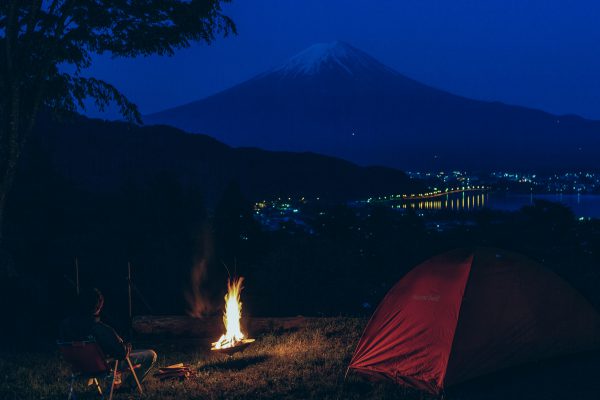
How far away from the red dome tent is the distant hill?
51.0 meters

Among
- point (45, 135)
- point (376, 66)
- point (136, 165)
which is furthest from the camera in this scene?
point (376, 66)

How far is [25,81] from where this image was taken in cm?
978

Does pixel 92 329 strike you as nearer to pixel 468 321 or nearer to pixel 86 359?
pixel 86 359

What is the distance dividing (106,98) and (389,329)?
6357 mm

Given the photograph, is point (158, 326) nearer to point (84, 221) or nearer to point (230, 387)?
point (230, 387)

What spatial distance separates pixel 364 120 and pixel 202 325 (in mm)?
128999

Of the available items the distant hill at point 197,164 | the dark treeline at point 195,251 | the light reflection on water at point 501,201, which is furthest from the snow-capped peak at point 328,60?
the dark treeline at point 195,251

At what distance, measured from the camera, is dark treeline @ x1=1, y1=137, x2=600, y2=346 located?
14.7 metres

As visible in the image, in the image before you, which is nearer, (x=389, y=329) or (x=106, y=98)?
(x=389, y=329)

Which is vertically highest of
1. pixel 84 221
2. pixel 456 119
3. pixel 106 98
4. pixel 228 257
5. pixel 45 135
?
pixel 456 119

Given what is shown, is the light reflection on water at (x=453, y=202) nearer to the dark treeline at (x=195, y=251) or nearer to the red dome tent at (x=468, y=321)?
the dark treeline at (x=195, y=251)

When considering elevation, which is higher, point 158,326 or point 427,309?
point 427,309

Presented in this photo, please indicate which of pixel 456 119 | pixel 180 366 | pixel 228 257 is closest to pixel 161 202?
pixel 228 257

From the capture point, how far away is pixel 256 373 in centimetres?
711
